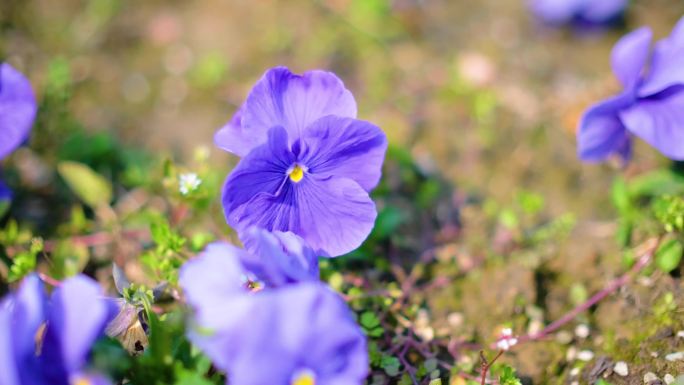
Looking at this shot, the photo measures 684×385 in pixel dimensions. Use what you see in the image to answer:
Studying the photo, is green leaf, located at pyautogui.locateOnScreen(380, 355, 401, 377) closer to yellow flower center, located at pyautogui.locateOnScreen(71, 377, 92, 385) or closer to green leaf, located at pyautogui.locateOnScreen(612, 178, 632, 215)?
yellow flower center, located at pyautogui.locateOnScreen(71, 377, 92, 385)

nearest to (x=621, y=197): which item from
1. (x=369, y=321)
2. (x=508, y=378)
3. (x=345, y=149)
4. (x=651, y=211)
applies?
(x=651, y=211)

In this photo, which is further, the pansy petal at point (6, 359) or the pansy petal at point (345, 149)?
the pansy petal at point (345, 149)

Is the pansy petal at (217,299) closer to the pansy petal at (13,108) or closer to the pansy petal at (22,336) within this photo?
the pansy petal at (22,336)

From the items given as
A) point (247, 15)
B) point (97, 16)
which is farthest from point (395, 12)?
point (97, 16)

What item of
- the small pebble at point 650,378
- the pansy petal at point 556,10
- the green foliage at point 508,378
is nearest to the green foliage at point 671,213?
the small pebble at point 650,378

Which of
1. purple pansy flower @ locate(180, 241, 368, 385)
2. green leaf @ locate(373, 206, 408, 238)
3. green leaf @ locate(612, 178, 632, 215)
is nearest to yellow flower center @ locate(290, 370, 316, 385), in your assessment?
purple pansy flower @ locate(180, 241, 368, 385)

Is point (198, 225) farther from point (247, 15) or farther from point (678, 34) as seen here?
point (678, 34)
